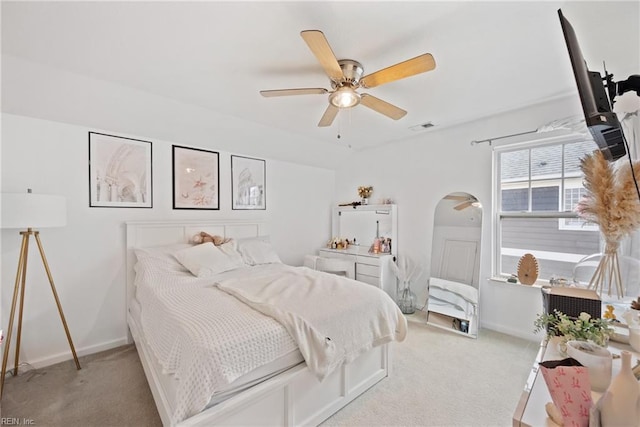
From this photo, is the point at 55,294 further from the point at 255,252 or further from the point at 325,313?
the point at 325,313

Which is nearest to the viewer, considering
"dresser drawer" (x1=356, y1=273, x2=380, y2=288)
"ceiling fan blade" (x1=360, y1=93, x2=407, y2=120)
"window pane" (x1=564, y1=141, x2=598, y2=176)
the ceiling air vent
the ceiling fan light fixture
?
the ceiling fan light fixture

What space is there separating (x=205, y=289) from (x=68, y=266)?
1.46 m

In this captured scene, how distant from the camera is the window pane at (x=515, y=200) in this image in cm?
300

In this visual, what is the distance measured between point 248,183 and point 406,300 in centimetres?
272

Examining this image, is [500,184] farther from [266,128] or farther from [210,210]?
[210,210]

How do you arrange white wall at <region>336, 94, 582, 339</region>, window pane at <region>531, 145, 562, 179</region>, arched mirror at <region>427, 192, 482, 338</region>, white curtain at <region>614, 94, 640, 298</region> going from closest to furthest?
white curtain at <region>614, 94, 640, 298</region>, window pane at <region>531, 145, 562, 179</region>, white wall at <region>336, 94, 582, 339</region>, arched mirror at <region>427, 192, 482, 338</region>

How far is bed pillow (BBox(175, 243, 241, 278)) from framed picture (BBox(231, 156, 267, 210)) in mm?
964

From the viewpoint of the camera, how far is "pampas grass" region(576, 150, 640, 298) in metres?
1.69

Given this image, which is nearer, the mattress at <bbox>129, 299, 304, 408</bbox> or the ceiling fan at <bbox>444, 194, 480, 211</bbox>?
the mattress at <bbox>129, 299, 304, 408</bbox>

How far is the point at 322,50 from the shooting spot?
151cm

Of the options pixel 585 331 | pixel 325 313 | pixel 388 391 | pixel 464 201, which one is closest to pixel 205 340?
pixel 325 313

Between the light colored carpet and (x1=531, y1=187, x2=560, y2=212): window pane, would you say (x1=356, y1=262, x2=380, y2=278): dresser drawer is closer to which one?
the light colored carpet

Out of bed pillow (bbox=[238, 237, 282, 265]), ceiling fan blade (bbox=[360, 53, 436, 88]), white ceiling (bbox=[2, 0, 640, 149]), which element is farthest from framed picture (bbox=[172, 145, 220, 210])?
ceiling fan blade (bbox=[360, 53, 436, 88])

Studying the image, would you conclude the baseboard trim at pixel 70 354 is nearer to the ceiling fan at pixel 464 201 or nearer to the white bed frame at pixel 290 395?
the white bed frame at pixel 290 395
